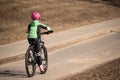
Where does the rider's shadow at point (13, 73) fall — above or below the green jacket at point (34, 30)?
below

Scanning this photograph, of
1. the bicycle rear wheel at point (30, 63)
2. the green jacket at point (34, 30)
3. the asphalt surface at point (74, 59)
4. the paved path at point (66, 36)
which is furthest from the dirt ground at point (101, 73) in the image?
the paved path at point (66, 36)

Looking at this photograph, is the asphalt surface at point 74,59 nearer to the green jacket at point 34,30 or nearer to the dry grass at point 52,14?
the green jacket at point 34,30

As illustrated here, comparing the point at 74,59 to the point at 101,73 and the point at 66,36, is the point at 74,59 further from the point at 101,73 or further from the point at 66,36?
the point at 66,36

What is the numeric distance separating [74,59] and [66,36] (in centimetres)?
427

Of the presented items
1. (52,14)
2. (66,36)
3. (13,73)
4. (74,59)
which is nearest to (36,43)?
(13,73)

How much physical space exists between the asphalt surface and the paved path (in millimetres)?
711

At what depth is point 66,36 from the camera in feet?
52.7

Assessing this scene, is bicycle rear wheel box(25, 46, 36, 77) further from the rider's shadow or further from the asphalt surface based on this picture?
the rider's shadow

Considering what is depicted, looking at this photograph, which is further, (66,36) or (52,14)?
(52,14)

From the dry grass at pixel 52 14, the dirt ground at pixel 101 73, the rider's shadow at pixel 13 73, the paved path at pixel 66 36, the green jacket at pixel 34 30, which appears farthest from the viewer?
the dry grass at pixel 52 14

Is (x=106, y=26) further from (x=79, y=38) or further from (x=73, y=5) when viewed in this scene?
(x=73, y=5)

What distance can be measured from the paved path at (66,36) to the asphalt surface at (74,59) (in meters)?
0.71

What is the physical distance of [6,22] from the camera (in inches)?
796

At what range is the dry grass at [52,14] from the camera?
18.3m
